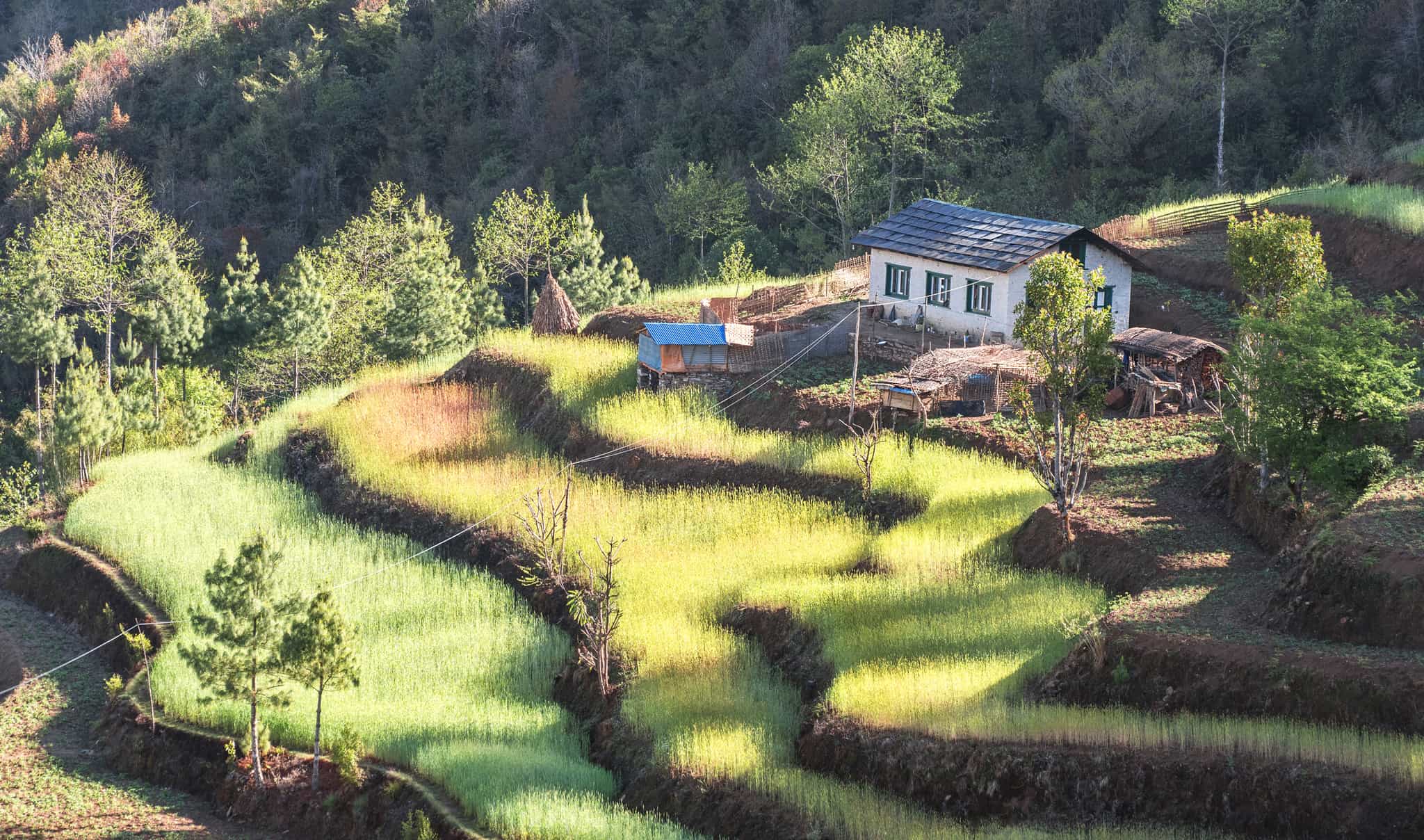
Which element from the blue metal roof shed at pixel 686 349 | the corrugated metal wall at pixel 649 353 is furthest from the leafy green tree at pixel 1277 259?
the corrugated metal wall at pixel 649 353

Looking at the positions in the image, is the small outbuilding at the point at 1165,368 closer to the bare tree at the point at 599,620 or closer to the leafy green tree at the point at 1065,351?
the leafy green tree at the point at 1065,351

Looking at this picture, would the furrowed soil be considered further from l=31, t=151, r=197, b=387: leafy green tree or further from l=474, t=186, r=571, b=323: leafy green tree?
l=31, t=151, r=197, b=387: leafy green tree

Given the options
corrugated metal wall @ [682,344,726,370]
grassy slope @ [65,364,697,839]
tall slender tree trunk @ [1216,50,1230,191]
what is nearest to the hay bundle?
corrugated metal wall @ [682,344,726,370]

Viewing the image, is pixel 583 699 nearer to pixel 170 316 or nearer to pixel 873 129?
pixel 170 316

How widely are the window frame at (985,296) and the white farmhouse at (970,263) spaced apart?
0.8 inches

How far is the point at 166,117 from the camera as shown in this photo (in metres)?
114

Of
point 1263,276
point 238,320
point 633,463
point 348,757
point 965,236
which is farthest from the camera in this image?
point 238,320

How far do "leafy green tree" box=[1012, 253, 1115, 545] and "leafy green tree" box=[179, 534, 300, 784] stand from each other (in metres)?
14.8

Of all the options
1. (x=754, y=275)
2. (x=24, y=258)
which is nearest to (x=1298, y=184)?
(x=754, y=275)

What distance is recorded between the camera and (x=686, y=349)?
44906 mm

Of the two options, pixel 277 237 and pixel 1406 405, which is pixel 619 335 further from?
pixel 277 237

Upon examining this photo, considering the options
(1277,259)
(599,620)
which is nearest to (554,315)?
(599,620)

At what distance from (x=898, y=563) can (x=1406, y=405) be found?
10510 mm

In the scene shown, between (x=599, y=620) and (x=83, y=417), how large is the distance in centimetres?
2659
